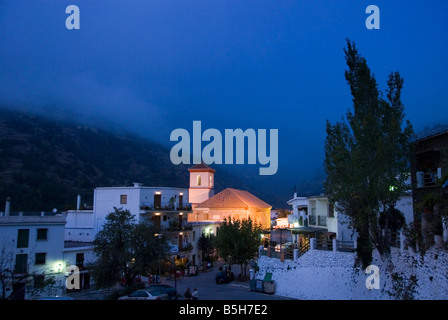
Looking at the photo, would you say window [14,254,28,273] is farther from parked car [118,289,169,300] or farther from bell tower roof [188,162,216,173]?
bell tower roof [188,162,216,173]

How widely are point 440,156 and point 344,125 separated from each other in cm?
517

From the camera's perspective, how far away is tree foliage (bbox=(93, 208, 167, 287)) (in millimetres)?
23984

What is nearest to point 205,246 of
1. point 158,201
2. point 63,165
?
point 158,201

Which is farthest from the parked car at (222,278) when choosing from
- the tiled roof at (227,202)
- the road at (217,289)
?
the tiled roof at (227,202)

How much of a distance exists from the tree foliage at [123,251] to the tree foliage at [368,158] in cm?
1360

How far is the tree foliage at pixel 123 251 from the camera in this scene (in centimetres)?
2398

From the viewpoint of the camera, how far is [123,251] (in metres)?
24.9

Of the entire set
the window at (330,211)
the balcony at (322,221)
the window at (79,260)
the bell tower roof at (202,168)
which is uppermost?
the bell tower roof at (202,168)

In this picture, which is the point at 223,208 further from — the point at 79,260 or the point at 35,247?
the point at 35,247

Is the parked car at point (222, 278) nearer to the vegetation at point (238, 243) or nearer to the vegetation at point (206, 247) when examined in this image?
the vegetation at point (238, 243)

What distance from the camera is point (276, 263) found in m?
27.4

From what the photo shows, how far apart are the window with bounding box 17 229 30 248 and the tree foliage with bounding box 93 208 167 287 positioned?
17.8ft

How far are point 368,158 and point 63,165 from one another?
7447 cm

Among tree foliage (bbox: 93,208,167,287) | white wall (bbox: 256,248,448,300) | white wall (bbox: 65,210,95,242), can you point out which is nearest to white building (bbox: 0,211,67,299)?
tree foliage (bbox: 93,208,167,287)
